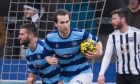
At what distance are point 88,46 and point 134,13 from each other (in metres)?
1.73

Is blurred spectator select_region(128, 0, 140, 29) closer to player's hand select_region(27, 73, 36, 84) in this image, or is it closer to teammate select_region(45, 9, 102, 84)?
teammate select_region(45, 9, 102, 84)

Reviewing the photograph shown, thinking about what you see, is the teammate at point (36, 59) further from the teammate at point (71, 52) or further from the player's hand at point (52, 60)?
the player's hand at point (52, 60)

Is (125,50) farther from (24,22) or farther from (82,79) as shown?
(24,22)

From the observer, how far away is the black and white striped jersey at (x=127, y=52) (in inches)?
317

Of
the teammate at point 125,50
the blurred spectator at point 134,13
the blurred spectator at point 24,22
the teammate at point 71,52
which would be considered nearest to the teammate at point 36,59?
the teammate at point 71,52

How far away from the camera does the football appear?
7500 mm

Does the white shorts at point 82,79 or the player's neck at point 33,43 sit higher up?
the player's neck at point 33,43

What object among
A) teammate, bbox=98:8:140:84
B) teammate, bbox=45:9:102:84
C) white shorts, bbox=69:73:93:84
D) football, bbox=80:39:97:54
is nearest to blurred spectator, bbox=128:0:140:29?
teammate, bbox=98:8:140:84

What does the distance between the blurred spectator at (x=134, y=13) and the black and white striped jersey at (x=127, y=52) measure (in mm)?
774

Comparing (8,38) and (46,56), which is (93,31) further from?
(46,56)

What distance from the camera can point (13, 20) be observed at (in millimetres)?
10617

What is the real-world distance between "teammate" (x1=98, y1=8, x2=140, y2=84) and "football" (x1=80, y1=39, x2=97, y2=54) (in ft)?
1.82

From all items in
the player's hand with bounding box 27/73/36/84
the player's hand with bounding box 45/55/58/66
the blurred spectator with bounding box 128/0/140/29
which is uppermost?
the blurred spectator with bounding box 128/0/140/29

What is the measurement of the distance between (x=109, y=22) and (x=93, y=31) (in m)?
0.70
